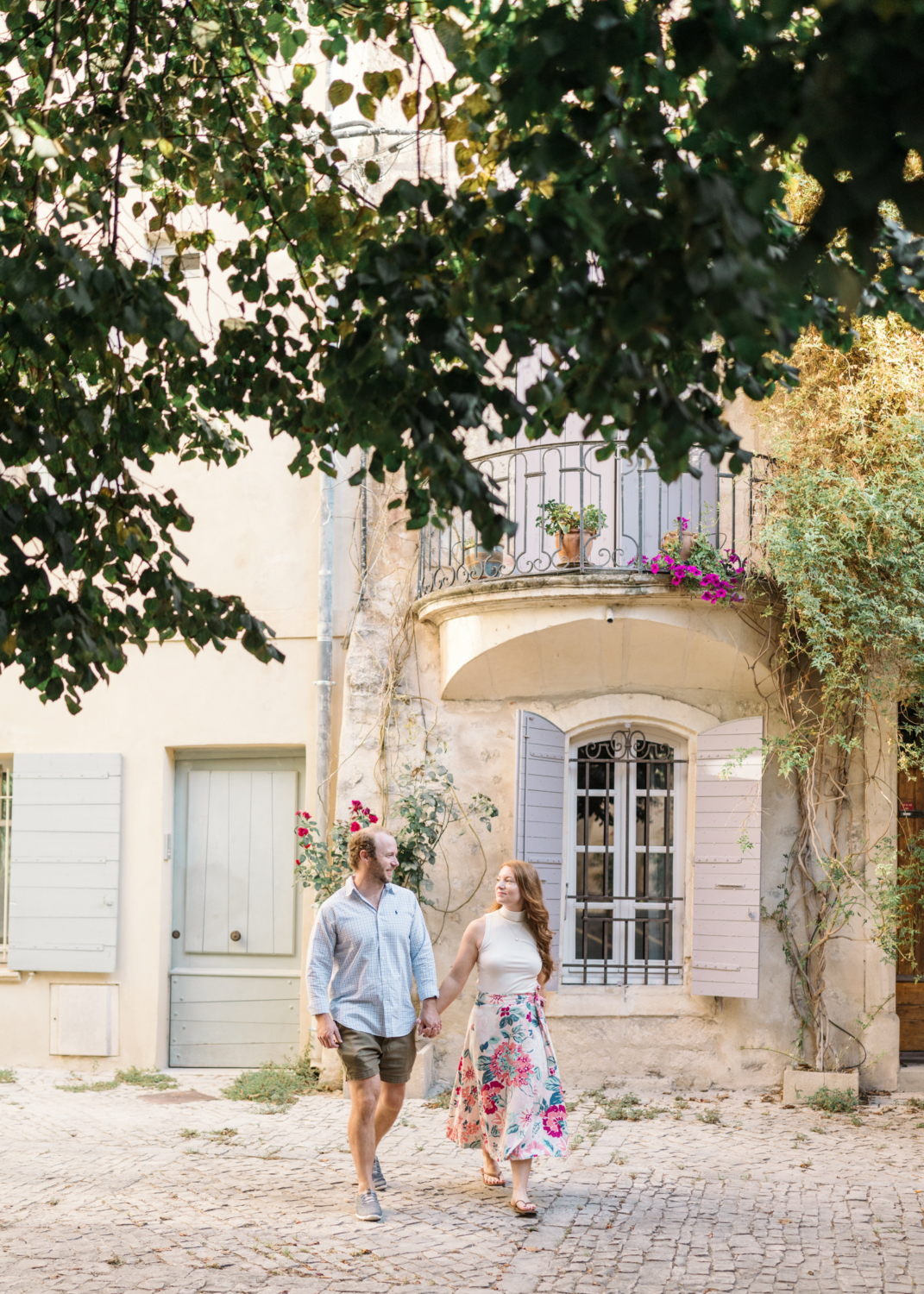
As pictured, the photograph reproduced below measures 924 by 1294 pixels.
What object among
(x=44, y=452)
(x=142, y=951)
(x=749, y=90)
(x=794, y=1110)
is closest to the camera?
(x=749, y=90)

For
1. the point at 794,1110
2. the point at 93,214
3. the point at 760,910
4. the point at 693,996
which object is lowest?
the point at 794,1110

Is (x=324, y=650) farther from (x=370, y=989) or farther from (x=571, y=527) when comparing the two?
(x=370, y=989)

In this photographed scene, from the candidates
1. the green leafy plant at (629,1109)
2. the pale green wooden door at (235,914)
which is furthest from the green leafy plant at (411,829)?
the green leafy plant at (629,1109)

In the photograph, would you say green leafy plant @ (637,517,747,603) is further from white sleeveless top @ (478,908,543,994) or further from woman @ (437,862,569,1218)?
white sleeveless top @ (478,908,543,994)

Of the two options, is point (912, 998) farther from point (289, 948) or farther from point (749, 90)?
point (749, 90)

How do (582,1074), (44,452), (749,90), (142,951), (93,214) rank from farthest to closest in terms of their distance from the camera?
1. (142,951)
2. (582,1074)
3. (44,452)
4. (93,214)
5. (749,90)

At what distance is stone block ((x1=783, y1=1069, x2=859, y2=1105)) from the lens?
8.12 m

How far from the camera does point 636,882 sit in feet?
29.7

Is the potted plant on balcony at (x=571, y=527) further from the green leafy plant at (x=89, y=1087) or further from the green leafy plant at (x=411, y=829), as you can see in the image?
the green leafy plant at (x=89, y=1087)

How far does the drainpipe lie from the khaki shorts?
3.76 meters

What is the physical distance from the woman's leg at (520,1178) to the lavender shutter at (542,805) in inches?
122

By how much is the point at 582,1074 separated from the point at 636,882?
4.34 feet

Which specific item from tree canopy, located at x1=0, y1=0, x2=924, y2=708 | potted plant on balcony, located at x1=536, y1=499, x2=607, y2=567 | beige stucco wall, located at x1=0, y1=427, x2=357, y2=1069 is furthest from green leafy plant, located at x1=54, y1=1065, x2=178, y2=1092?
tree canopy, located at x1=0, y1=0, x2=924, y2=708

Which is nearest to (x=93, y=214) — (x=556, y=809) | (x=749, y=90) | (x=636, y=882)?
(x=749, y=90)
